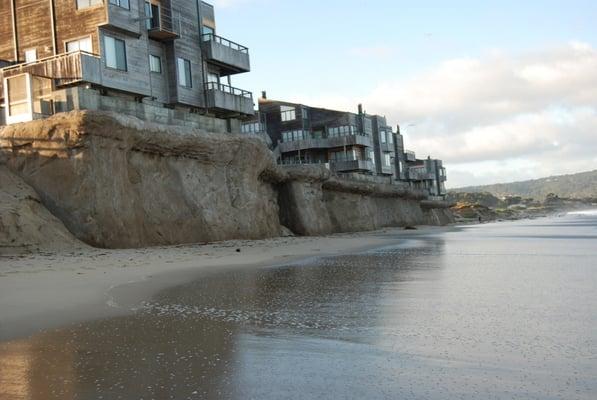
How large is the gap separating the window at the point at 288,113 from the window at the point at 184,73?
36.2 m

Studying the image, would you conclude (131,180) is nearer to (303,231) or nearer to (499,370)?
(303,231)

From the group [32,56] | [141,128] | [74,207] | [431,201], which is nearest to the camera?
[74,207]

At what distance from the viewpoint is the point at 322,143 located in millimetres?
67500

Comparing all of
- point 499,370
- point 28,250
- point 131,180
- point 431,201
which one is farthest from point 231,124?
point 431,201

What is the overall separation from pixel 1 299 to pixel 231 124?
2888cm

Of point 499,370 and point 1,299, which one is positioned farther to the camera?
point 1,299

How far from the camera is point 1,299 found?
10.1m

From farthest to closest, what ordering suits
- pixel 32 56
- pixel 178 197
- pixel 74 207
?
pixel 32 56 → pixel 178 197 → pixel 74 207

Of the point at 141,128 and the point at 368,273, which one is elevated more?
the point at 141,128

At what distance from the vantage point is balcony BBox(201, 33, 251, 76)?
35.3 metres

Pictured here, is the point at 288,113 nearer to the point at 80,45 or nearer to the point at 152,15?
the point at 152,15

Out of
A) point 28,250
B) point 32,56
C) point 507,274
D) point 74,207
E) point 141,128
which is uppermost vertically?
point 32,56

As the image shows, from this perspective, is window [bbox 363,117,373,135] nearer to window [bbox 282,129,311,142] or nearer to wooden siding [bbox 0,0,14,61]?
window [bbox 282,129,311,142]

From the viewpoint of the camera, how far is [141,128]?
77.9ft
